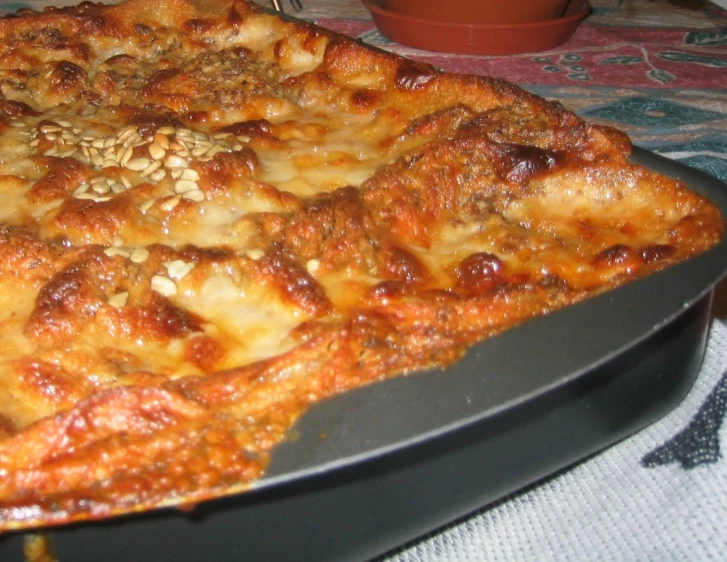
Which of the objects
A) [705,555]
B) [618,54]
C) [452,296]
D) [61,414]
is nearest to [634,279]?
[452,296]

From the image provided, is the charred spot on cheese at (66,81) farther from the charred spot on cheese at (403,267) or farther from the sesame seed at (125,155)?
the charred spot on cheese at (403,267)

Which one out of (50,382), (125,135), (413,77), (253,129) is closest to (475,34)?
(413,77)

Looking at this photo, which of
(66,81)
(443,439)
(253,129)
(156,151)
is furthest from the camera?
(66,81)

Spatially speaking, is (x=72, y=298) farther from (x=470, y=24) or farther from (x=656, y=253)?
(x=470, y=24)

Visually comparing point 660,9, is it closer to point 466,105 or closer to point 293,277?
point 466,105

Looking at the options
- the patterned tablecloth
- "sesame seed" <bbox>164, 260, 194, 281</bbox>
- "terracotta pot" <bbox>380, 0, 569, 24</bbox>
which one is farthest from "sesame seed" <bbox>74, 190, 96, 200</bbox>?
"terracotta pot" <bbox>380, 0, 569, 24</bbox>

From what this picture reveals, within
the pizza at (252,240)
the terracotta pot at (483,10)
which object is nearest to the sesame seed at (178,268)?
the pizza at (252,240)
